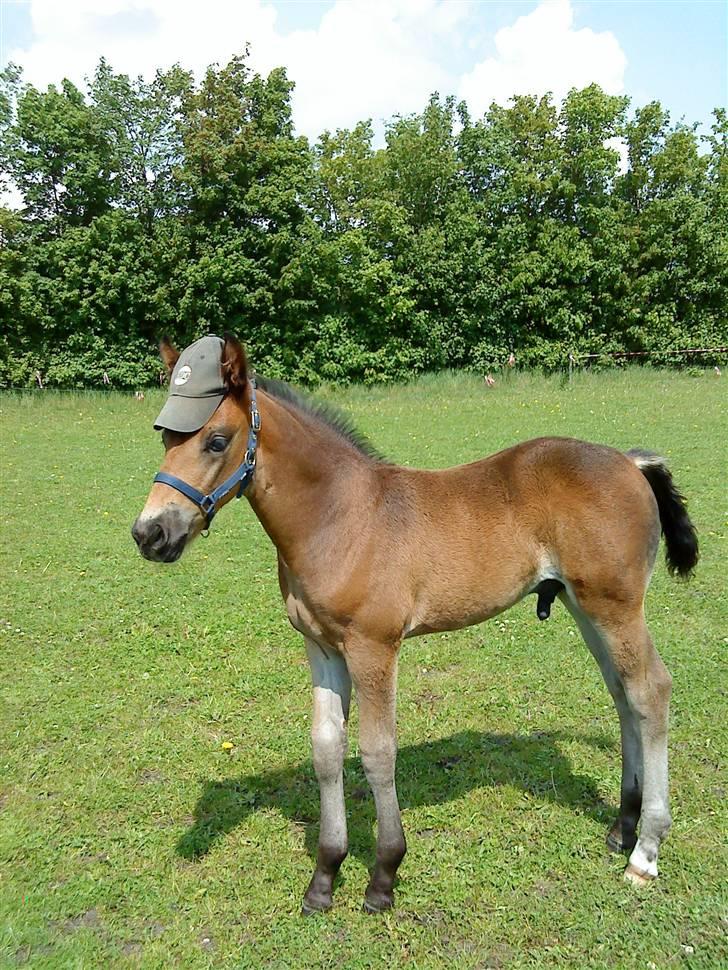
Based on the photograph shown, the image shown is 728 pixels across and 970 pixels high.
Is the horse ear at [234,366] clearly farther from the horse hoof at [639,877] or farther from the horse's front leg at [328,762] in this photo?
the horse hoof at [639,877]

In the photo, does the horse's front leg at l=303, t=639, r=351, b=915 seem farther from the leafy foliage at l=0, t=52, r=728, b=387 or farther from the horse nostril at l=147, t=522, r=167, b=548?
the leafy foliage at l=0, t=52, r=728, b=387

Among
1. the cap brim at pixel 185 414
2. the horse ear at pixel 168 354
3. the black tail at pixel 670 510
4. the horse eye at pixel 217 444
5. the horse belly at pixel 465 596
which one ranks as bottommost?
the horse belly at pixel 465 596

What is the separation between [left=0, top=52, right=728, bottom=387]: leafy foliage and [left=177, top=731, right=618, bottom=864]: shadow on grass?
72.9 ft

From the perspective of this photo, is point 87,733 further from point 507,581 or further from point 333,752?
point 507,581

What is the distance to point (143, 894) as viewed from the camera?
364cm

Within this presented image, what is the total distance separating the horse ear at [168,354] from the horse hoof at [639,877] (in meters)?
3.25

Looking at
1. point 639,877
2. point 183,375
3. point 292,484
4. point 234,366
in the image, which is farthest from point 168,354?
point 639,877

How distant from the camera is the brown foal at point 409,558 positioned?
3332 millimetres

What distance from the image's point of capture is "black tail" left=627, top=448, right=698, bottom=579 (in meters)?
3.82

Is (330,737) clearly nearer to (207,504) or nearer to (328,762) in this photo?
(328,762)

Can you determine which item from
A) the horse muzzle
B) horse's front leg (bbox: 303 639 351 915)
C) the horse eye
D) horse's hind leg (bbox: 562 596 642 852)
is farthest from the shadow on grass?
the horse eye

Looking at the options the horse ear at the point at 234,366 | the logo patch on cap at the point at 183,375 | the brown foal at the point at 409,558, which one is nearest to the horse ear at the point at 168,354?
the brown foal at the point at 409,558

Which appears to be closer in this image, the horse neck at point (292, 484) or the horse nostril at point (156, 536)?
the horse nostril at point (156, 536)

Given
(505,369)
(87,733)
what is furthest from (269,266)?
(87,733)
